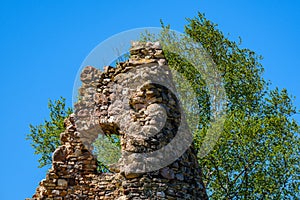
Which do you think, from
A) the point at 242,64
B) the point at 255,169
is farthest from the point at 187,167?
the point at 242,64

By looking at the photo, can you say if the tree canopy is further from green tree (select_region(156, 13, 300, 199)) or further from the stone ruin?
the stone ruin

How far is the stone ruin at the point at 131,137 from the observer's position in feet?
35.7

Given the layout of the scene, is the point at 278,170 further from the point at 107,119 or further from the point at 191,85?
the point at 107,119

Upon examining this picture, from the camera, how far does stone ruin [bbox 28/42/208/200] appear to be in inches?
429

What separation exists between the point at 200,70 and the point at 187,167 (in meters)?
12.1

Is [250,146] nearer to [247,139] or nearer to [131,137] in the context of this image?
[247,139]

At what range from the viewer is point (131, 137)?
11117 millimetres

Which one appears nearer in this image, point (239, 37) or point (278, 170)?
point (278, 170)

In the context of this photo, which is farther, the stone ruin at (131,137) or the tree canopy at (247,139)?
the tree canopy at (247,139)

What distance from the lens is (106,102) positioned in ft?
41.2

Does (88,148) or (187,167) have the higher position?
(88,148)

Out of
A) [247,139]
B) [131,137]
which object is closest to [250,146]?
[247,139]

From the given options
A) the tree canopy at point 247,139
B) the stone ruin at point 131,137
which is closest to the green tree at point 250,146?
the tree canopy at point 247,139

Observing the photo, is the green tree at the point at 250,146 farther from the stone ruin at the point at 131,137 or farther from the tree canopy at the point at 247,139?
the stone ruin at the point at 131,137
